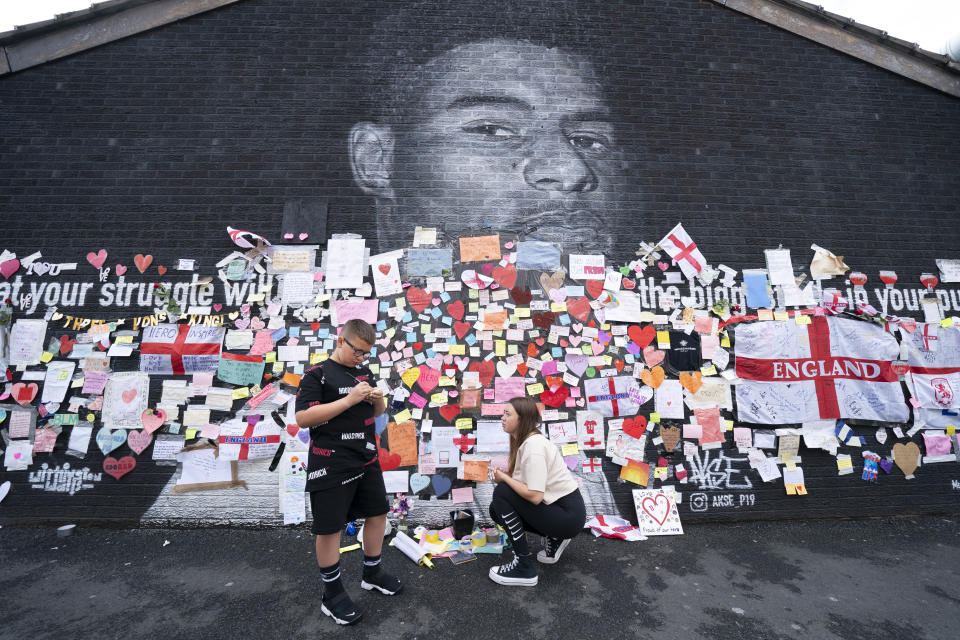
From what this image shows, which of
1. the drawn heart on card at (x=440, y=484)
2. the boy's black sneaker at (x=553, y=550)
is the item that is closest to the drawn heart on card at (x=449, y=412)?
the drawn heart on card at (x=440, y=484)

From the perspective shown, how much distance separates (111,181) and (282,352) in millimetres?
2634

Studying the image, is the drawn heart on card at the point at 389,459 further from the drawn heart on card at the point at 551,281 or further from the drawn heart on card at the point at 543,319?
the drawn heart on card at the point at 551,281

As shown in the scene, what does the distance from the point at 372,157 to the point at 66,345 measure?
360cm

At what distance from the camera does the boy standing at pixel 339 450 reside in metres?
2.87

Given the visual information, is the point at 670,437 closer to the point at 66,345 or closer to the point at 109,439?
the point at 109,439

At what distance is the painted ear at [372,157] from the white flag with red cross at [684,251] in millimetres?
3005

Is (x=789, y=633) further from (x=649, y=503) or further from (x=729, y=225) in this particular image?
(x=729, y=225)

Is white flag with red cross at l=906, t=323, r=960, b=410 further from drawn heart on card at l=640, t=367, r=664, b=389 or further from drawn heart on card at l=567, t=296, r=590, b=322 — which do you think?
drawn heart on card at l=567, t=296, r=590, b=322

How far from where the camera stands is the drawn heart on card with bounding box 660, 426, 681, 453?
4641 mm

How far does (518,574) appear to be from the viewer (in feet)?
11.2

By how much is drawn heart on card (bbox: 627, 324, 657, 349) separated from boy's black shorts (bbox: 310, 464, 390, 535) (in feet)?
9.56

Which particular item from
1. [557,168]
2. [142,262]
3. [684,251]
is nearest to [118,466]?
[142,262]

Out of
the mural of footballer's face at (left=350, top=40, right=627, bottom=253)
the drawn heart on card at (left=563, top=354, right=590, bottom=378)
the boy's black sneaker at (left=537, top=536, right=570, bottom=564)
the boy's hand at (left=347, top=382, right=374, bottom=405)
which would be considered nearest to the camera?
the boy's hand at (left=347, top=382, right=374, bottom=405)

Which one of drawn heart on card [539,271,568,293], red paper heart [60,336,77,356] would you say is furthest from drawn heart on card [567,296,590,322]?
red paper heart [60,336,77,356]
